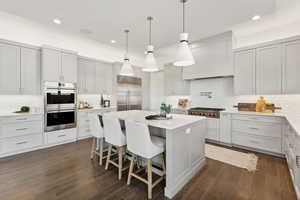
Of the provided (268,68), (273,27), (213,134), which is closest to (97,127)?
(213,134)

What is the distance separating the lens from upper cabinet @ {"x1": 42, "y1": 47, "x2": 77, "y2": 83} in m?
3.37

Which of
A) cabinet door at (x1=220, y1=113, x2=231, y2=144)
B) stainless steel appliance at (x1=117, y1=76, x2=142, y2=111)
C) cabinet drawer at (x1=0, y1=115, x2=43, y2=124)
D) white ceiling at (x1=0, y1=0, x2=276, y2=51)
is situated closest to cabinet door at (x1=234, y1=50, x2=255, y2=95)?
cabinet door at (x1=220, y1=113, x2=231, y2=144)

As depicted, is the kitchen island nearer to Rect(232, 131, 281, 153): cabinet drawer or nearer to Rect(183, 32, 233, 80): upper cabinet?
Rect(232, 131, 281, 153): cabinet drawer

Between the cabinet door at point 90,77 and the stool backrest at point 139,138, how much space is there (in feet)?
10.2

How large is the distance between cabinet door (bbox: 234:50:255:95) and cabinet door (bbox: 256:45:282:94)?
3.9 inches

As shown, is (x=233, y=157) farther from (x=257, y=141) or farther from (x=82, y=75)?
(x=82, y=75)

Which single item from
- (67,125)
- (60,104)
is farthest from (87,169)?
(60,104)

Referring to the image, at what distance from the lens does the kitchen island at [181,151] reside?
1.71 meters

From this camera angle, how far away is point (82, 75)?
4.23 meters

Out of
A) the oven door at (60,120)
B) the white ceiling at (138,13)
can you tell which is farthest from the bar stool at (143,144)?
the oven door at (60,120)

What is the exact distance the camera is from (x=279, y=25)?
3.21 m

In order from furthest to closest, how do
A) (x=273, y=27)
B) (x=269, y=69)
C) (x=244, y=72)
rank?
1. (x=244, y=72)
2. (x=273, y=27)
3. (x=269, y=69)

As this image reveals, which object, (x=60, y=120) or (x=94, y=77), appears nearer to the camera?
(x=60, y=120)

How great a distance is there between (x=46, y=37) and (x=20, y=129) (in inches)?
99.5
